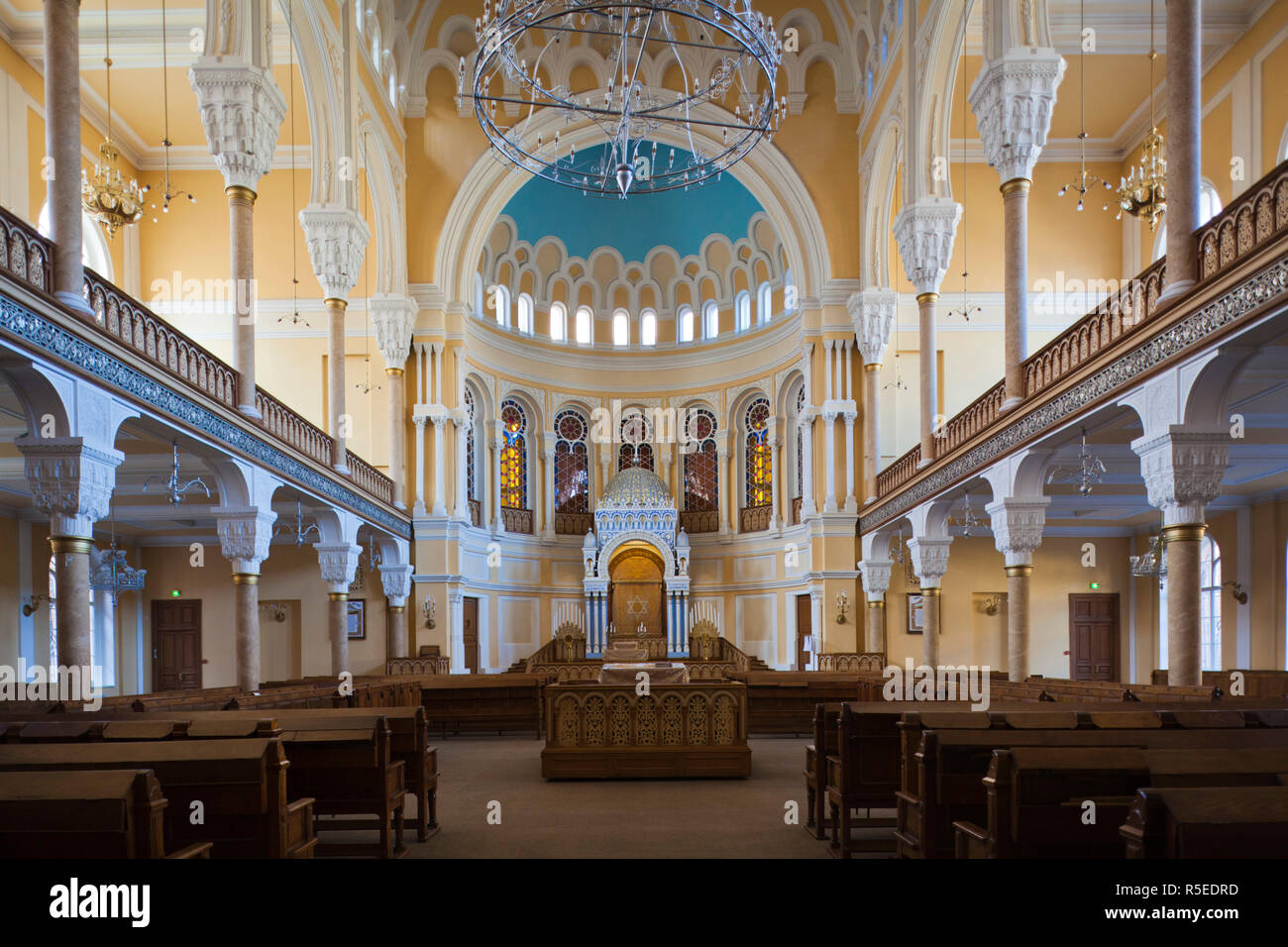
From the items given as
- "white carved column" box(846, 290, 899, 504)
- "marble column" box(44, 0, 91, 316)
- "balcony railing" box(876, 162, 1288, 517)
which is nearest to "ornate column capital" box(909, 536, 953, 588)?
"balcony railing" box(876, 162, 1288, 517)

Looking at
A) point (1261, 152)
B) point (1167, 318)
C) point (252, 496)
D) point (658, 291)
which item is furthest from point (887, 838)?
point (658, 291)

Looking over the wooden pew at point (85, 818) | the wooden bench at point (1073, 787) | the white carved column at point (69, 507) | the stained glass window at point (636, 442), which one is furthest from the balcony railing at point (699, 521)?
the wooden pew at point (85, 818)

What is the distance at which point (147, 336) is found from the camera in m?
10.5

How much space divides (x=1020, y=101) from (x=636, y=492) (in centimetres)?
1816

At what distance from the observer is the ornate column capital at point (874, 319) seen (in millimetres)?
22984

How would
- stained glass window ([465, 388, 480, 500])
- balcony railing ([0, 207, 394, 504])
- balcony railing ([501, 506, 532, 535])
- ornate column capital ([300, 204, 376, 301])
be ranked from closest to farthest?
balcony railing ([0, 207, 394, 504]) → ornate column capital ([300, 204, 376, 301]) → stained glass window ([465, 388, 480, 500]) → balcony railing ([501, 506, 532, 535])

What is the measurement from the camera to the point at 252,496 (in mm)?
13461

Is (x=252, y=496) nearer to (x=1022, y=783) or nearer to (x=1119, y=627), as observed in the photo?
(x=1022, y=783)

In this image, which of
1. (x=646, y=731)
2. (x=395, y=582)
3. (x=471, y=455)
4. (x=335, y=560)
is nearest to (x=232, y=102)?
(x=335, y=560)

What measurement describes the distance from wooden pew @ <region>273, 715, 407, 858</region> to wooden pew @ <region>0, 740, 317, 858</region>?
1.93 metres

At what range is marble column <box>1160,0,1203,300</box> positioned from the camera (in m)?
8.92

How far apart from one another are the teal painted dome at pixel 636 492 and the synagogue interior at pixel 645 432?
0.13 meters

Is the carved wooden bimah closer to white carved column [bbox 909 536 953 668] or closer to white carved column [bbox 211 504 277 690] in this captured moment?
white carved column [bbox 211 504 277 690]
